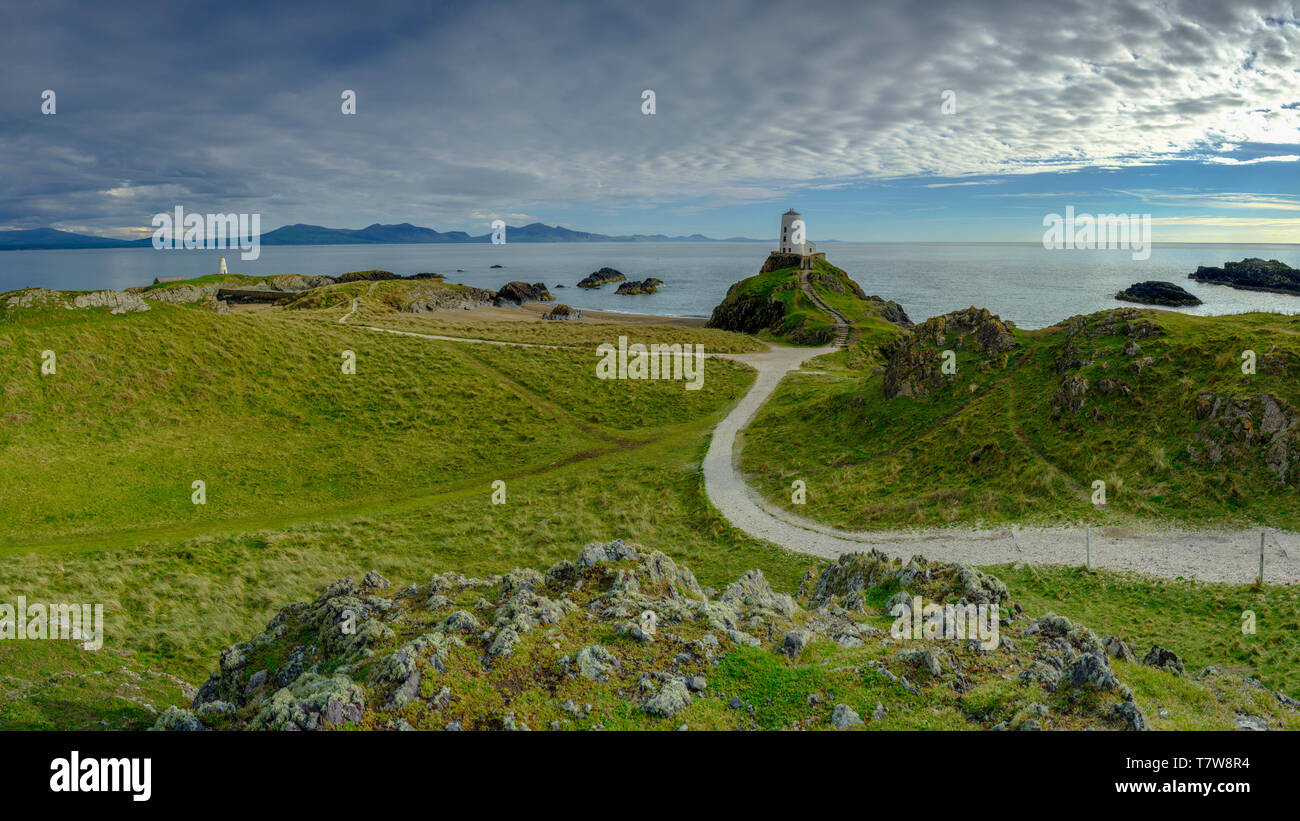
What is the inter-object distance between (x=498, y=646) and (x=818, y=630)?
8001 mm

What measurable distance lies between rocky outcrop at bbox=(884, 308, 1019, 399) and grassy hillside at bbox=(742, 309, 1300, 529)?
0.35ft

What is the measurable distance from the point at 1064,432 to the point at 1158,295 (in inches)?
5846

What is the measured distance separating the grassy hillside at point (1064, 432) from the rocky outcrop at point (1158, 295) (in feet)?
425

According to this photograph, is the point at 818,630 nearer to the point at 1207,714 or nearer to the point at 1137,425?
the point at 1207,714

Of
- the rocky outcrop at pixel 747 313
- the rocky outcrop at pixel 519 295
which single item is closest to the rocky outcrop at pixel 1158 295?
the rocky outcrop at pixel 747 313

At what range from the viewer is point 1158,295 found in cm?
14200

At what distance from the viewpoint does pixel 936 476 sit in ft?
110

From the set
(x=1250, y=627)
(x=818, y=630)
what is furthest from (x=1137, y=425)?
(x=818, y=630)

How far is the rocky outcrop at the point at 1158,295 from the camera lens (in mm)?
136375

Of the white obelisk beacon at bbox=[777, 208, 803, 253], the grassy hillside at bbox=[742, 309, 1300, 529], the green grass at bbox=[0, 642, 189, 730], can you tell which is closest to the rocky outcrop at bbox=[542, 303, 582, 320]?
the white obelisk beacon at bbox=[777, 208, 803, 253]

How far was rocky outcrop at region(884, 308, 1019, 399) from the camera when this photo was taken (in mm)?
42250

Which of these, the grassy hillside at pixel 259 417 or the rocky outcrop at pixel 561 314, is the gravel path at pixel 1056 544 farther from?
the rocky outcrop at pixel 561 314

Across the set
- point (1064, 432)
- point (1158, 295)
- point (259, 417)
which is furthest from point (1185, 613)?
point (1158, 295)

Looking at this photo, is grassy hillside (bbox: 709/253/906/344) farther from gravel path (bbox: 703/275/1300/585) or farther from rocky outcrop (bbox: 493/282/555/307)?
gravel path (bbox: 703/275/1300/585)
